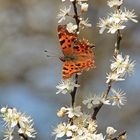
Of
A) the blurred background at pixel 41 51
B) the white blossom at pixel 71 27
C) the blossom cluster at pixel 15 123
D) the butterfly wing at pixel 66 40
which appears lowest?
the blossom cluster at pixel 15 123

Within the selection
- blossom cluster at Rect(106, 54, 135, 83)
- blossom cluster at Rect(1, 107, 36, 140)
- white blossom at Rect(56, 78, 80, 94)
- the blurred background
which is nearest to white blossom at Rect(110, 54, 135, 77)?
blossom cluster at Rect(106, 54, 135, 83)

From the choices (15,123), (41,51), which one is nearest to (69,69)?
(15,123)

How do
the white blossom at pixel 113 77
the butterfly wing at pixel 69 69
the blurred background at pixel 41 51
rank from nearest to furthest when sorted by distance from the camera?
the butterfly wing at pixel 69 69 → the white blossom at pixel 113 77 → the blurred background at pixel 41 51

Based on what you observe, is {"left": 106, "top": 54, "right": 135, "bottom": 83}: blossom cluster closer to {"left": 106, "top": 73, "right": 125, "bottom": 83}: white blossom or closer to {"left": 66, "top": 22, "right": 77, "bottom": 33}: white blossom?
{"left": 106, "top": 73, "right": 125, "bottom": 83}: white blossom

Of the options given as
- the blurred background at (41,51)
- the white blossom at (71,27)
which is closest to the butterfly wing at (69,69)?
the white blossom at (71,27)

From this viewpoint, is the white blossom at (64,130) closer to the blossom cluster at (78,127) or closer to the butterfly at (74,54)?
the blossom cluster at (78,127)

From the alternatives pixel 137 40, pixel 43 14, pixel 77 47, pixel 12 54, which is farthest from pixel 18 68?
pixel 77 47

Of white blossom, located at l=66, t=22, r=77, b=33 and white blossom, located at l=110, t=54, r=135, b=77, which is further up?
white blossom, located at l=66, t=22, r=77, b=33
